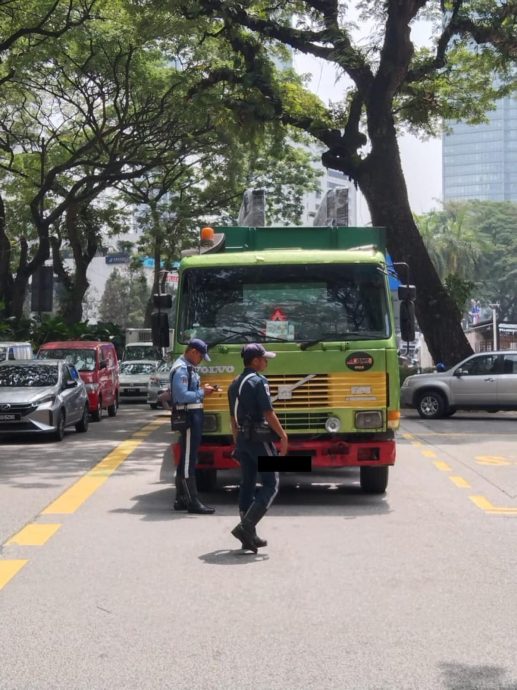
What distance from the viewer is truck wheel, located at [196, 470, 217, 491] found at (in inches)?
437

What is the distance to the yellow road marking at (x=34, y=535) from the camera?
27.6 ft

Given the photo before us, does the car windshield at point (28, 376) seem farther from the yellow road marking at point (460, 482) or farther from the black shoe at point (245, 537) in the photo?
the black shoe at point (245, 537)

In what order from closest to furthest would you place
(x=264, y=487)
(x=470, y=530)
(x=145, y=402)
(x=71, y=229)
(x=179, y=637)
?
(x=179, y=637) → (x=264, y=487) → (x=470, y=530) → (x=145, y=402) → (x=71, y=229)

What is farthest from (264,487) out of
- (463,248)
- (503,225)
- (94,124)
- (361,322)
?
(503,225)

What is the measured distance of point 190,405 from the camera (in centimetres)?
964

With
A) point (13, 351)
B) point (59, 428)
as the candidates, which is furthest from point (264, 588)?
point (13, 351)

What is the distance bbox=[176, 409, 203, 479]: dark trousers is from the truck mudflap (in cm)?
29

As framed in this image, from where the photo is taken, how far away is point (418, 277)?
26516 mm

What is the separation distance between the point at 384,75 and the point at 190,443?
17530 mm

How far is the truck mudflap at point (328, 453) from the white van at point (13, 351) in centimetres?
1282

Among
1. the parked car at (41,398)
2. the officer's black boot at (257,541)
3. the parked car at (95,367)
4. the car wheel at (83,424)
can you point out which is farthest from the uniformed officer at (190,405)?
the parked car at (95,367)

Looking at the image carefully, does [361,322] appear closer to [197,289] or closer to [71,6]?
[197,289]

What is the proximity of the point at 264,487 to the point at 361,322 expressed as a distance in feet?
9.85

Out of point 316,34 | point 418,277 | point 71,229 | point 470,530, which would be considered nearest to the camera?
point 470,530
